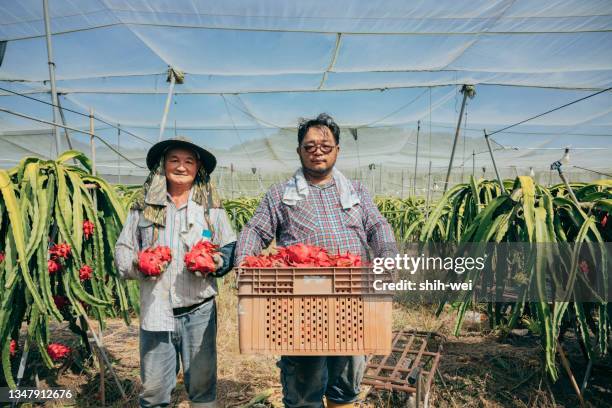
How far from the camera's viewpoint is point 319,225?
165cm

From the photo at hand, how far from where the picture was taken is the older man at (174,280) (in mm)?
1591

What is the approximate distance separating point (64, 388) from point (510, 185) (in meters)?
2.99

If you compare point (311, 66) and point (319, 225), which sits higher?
point (311, 66)

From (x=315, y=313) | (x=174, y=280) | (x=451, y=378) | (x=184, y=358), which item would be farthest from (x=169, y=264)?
(x=451, y=378)

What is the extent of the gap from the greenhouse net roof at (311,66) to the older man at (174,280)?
124 centimetres

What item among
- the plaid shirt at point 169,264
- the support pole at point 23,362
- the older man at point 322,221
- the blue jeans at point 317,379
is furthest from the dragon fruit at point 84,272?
the blue jeans at point 317,379

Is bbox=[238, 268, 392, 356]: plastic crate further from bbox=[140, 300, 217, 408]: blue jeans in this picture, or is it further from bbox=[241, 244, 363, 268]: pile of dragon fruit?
bbox=[140, 300, 217, 408]: blue jeans

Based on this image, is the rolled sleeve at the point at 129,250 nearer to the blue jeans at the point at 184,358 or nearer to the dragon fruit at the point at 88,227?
the blue jeans at the point at 184,358

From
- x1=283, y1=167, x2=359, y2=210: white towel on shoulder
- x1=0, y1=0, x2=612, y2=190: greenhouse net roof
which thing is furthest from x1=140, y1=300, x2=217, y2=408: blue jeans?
x1=0, y1=0, x2=612, y2=190: greenhouse net roof

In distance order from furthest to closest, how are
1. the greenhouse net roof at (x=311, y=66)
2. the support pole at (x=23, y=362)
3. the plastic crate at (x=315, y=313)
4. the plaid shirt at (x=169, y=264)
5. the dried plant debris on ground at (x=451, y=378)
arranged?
the greenhouse net roof at (x=311, y=66)
the dried plant debris on ground at (x=451, y=378)
the support pole at (x=23, y=362)
the plaid shirt at (x=169, y=264)
the plastic crate at (x=315, y=313)

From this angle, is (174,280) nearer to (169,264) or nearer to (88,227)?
(169,264)

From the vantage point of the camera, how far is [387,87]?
627cm

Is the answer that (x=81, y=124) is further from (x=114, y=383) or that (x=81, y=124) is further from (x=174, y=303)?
(x=174, y=303)

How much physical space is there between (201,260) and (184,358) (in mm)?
455
